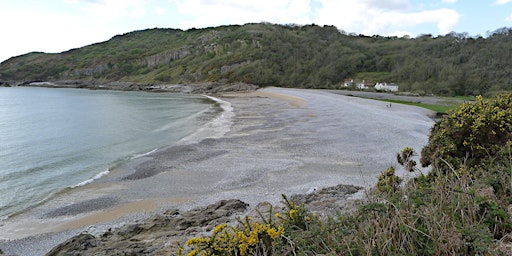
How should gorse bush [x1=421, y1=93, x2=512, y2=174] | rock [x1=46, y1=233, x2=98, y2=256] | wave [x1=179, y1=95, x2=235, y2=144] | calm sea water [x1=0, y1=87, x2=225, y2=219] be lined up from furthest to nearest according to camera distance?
wave [x1=179, y1=95, x2=235, y2=144], calm sea water [x1=0, y1=87, x2=225, y2=219], gorse bush [x1=421, y1=93, x2=512, y2=174], rock [x1=46, y1=233, x2=98, y2=256]

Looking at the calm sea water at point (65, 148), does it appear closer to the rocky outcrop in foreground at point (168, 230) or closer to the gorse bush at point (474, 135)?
the rocky outcrop in foreground at point (168, 230)

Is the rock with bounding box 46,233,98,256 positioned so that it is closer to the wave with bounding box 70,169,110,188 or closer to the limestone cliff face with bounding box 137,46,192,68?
the wave with bounding box 70,169,110,188

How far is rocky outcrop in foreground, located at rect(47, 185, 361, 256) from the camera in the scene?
529cm

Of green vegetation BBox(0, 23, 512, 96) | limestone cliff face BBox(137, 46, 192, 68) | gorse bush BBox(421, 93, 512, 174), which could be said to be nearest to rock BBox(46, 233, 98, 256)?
gorse bush BBox(421, 93, 512, 174)

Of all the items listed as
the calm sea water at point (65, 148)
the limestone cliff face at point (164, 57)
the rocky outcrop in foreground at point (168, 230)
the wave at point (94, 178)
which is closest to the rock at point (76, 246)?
the rocky outcrop in foreground at point (168, 230)

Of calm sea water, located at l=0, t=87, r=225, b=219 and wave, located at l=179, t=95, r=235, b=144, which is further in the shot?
wave, located at l=179, t=95, r=235, b=144

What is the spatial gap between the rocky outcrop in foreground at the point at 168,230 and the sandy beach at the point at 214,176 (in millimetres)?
1114

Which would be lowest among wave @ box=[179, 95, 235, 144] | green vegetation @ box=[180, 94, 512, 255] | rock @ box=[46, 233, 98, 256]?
wave @ box=[179, 95, 235, 144]

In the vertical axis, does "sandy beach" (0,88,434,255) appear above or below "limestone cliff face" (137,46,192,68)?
below

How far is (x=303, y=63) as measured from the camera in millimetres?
94188

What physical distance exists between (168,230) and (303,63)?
9135cm

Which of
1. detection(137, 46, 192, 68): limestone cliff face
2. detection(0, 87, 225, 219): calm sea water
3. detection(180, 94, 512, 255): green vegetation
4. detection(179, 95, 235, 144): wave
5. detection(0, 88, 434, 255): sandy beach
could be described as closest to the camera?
detection(180, 94, 512, 255): green vegetation

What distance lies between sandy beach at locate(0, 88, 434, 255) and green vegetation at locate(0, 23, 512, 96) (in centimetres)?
3372

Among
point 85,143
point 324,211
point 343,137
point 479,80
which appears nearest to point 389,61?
point 479,80
